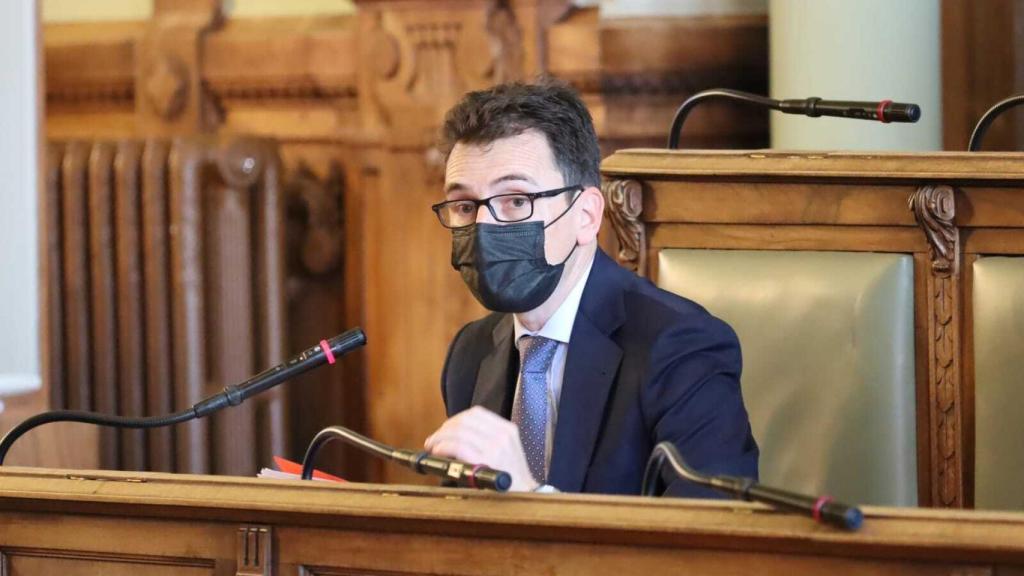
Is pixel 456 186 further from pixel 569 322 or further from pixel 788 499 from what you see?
pixel 788 499

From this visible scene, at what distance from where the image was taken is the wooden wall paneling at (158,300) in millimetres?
4086

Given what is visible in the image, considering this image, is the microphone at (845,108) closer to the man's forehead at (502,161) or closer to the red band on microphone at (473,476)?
the man's forehead at (502,161)

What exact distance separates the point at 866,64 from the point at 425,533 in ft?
7.04

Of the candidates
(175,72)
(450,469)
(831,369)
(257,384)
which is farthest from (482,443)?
(175,72)

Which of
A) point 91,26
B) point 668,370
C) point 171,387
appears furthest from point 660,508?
point 91,26

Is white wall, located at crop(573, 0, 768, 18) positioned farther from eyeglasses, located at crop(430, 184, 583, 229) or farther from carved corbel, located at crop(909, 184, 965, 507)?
eyeglasses, located at crop(430, 184, 583, 229)

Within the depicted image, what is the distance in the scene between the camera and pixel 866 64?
3.38 metres

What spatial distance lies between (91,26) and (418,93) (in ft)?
3.76

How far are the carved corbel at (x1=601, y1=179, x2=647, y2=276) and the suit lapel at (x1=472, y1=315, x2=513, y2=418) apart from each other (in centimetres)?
25

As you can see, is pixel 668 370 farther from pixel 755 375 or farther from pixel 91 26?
pixel 91 26

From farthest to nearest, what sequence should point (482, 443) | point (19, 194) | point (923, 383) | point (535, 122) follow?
point (19, 194)
point (923, 383)
point (535, 122)
point (482, 443)

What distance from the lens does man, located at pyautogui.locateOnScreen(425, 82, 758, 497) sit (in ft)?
7.13

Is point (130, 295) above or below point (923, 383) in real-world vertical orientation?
above

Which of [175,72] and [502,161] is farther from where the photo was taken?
[175,72]
